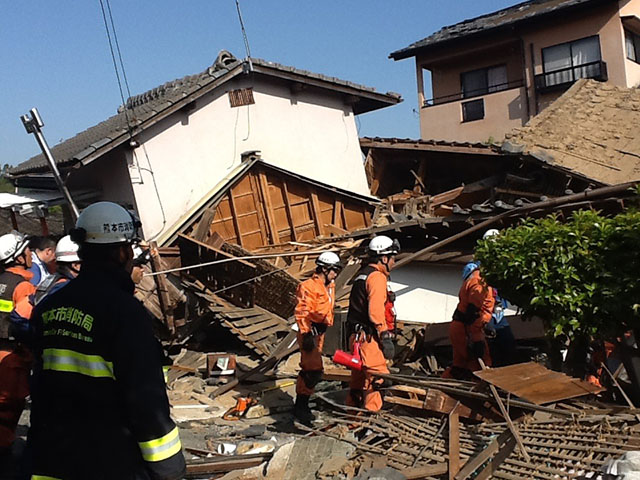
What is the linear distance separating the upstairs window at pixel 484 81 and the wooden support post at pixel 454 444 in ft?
73.4

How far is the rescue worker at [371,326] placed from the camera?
289 inches

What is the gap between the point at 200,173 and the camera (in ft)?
46.5

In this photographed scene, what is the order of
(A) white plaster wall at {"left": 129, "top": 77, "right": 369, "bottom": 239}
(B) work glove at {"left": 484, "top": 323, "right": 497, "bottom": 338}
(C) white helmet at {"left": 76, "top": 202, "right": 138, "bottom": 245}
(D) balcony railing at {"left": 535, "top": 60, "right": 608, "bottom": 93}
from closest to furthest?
(C) white helmet at {"left": 76, "top": 202, "right": 138, "bottom": 245} → (B) work glove at {"left": 484, "top": 323, "right": 497, "bottom": 338} → (A) white plaster wall at {"left": 129, "top": 77, "right": 369, "bottom": 239} → (D) balcony railing at {"left": 535, "top": 60, "right": 608, "bottom": 93}

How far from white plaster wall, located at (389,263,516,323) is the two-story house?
11.8 meters

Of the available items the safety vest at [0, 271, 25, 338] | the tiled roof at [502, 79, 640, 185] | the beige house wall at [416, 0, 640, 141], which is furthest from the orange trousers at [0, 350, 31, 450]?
the beige house wall at [416, 0, 640, 141]

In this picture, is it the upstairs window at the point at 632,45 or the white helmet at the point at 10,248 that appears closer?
the white helmet at the point at 10,248

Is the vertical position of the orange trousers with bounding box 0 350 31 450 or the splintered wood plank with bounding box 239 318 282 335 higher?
the orange trousers with bounding box 0 350 31 450

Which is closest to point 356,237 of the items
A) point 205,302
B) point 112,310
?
point 205,302

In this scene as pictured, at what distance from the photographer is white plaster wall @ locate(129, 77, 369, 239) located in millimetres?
13422

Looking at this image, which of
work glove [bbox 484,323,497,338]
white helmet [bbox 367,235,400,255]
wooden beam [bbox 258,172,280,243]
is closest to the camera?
white helmet [bbox 367,235,400,255]

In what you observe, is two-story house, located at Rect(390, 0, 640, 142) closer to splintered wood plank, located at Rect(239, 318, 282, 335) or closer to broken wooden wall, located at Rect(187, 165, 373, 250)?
broken wooden wall, located at Rect(187, 165, 373, 250)

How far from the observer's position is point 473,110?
25.9 metres

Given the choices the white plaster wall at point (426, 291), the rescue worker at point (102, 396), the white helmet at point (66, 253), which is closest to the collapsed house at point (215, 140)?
the white plaster wall at point (426, 291)

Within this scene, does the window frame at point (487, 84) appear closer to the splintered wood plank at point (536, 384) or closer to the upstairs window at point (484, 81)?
the upstairs window at point (484, 81)
